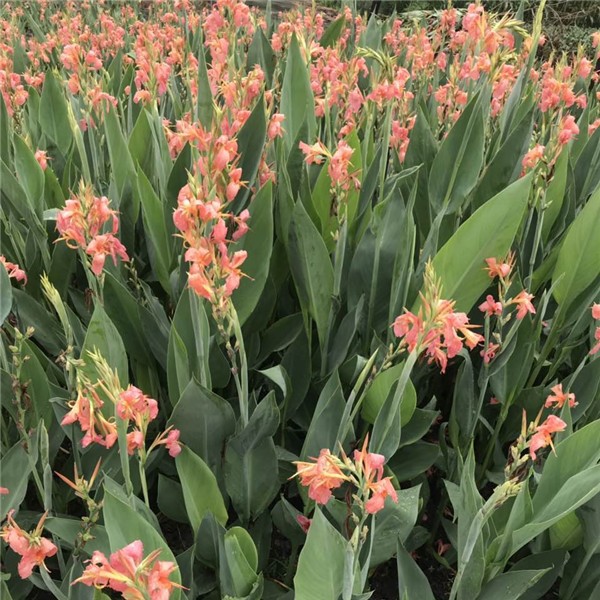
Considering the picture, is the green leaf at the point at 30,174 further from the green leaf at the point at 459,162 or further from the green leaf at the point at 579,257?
the green leaf at the point at 579,257

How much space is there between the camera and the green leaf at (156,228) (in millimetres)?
921

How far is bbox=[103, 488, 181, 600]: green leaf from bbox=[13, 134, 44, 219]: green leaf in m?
0.61

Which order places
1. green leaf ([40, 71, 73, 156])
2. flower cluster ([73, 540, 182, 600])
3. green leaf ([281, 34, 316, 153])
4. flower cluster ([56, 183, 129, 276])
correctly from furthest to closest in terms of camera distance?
green leaf ([40, 71, 73, 156]) < green leaf ([281, 34, 316, 153]) < flower cluster ([56, 183, 129, 276]) < flower cluster ([73, 540, 182, 600])

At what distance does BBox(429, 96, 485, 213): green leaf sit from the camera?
1006 mm

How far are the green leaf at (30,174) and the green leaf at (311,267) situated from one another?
45cm

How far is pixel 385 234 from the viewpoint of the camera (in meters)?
0.92

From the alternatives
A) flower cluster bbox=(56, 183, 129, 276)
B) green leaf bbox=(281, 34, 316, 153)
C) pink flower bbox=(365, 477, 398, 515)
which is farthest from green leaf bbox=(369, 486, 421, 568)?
green leaf bbox=(281, 34, 316, 153)

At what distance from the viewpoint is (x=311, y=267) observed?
0.88 meters

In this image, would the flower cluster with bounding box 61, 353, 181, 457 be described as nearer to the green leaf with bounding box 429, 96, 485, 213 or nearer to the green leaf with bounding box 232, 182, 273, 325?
the green leaf with bounding box 232, 182, 273, 325

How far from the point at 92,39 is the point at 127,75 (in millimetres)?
732

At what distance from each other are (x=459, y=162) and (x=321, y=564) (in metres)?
0.70

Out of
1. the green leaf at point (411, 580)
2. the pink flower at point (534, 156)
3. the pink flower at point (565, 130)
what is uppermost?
the pink flower at point (565, 130)

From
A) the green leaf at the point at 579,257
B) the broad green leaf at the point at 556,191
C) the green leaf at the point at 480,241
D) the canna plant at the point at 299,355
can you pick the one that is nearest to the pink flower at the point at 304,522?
the canna plant at the point at 299,355

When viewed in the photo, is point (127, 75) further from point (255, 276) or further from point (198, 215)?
point (198, 215)
